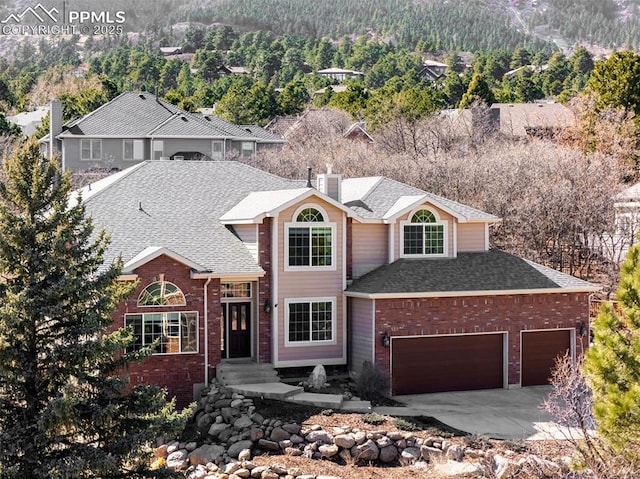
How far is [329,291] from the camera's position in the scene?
30328 millimetres

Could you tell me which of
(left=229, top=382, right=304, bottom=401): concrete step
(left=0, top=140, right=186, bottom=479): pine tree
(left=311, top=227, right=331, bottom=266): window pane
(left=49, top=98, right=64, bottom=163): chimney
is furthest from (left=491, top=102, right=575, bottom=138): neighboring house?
(left=0, top=140, right=186, bottom=479): pine tree

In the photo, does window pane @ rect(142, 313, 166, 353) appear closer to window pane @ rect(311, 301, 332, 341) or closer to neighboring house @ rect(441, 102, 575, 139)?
window pane @ rect(311, 301, 332, 341)

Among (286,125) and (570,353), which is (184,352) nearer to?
(570,353)

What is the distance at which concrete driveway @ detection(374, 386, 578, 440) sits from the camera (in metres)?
25.9

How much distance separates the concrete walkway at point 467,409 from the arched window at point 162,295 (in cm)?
277

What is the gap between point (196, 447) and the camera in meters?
25.5

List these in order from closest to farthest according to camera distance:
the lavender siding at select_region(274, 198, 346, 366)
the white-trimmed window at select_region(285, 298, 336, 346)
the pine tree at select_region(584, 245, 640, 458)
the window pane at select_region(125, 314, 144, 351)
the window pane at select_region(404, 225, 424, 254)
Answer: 1. the pine tree at select_region(584, 245, 640, 458)
2. the window pane at select_region(125, 314, 144, 351)
3. the lavender siding at select_region(274, 198, 346, 366)
4. the white-trimmed window at select_region(285, 298, 336, 346)
5. the window pane at select_region(404, 225, 424, 254)

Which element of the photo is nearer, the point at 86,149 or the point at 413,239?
the point at 413,239

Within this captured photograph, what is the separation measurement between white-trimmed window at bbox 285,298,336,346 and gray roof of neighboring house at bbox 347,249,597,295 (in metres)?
0.93

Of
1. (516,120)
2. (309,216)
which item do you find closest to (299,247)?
(309,216)

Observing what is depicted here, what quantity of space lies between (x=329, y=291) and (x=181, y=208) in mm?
5323

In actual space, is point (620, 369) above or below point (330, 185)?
below

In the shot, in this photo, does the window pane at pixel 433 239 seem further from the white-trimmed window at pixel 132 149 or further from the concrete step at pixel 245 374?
the white-trimmed window at pixel 132 149

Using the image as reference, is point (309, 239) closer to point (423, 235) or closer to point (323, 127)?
point (423, 235)
